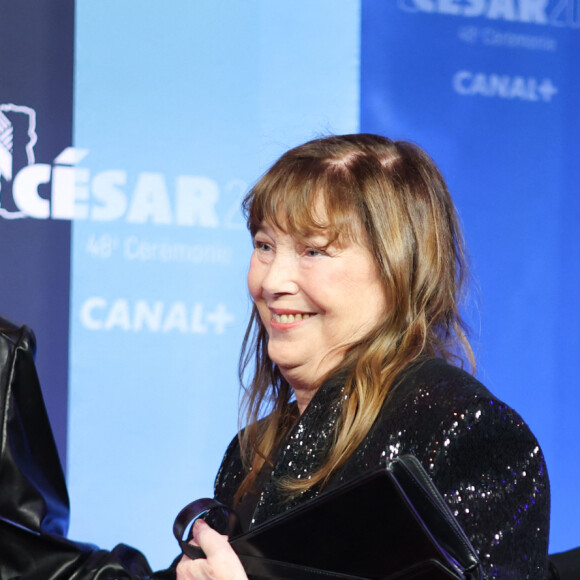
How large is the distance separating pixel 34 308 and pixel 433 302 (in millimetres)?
1569

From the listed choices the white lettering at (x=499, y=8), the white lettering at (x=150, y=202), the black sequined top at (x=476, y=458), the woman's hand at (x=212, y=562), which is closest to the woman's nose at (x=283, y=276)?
the black sequined top at (x=476, y=458)

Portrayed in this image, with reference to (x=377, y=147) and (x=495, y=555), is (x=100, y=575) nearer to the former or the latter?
(x=495, y=555)

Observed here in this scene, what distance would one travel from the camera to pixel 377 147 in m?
1.43

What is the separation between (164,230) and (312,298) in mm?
1422

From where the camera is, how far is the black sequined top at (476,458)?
108 centimetres

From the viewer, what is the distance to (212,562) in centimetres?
112

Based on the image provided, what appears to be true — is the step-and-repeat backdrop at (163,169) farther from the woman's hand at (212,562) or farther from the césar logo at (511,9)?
the woman's hand at (212,562)

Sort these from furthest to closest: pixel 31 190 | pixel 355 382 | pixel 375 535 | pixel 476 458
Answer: pixel 31 190
pixel 355 382
pixel 476 458
pixel 375 535

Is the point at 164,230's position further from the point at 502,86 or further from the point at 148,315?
the point at 502,86

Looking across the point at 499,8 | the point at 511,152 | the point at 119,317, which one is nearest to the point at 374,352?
the point at 119,317

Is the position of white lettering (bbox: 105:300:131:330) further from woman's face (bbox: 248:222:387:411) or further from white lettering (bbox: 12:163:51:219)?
woman's face (bbox: 248:222:387:411)

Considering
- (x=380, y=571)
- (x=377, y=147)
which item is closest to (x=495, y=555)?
(x=380, y=571)

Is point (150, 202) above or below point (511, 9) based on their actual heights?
below

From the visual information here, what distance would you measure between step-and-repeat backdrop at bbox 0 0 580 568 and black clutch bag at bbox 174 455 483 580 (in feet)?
5.57
